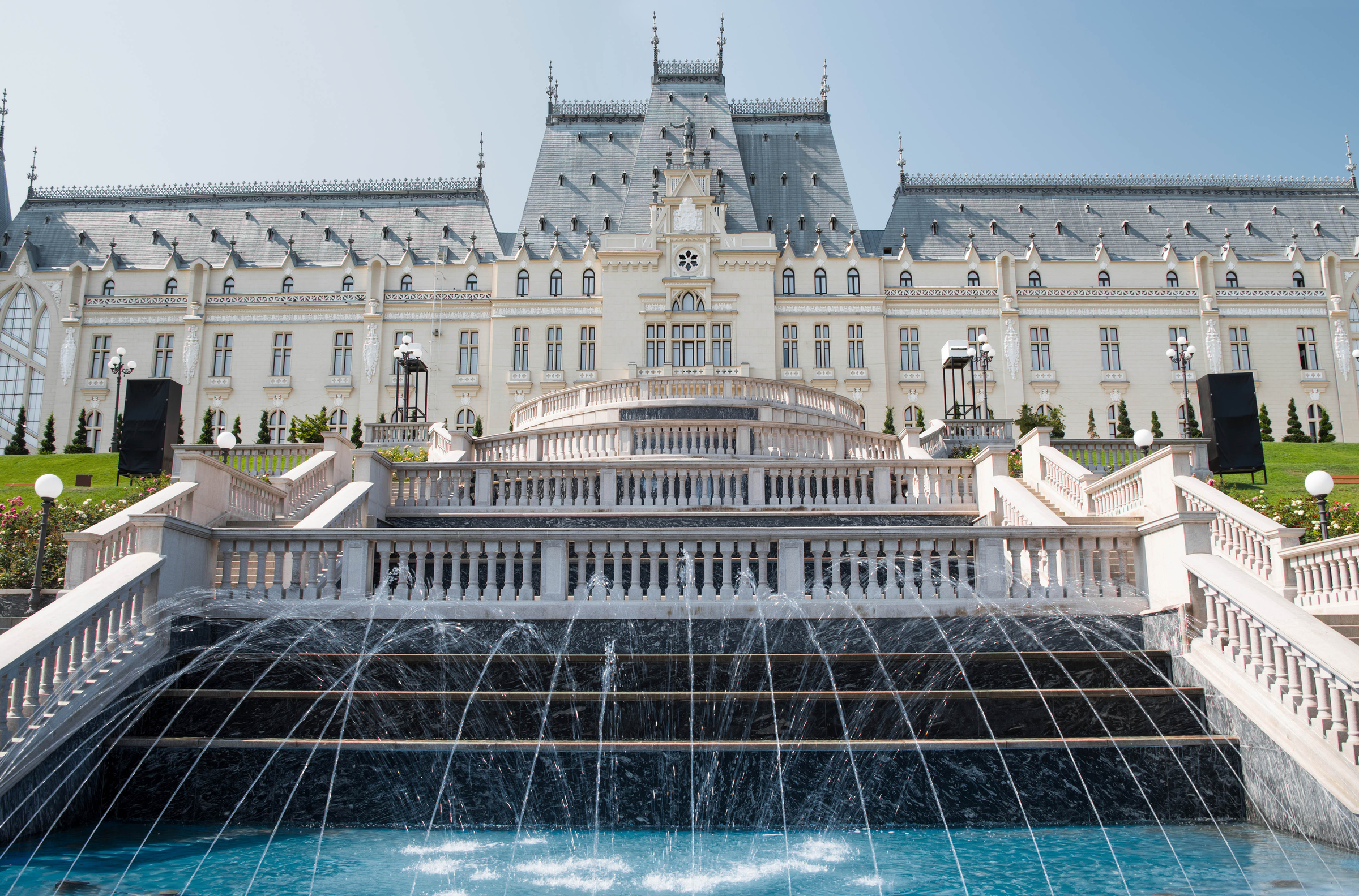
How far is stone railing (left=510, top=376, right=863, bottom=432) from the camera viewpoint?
28.9m

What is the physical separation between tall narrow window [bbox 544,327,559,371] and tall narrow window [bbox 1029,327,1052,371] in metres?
25.7

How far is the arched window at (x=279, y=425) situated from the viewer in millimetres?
55656

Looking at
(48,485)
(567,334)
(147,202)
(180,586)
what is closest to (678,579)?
(180,586)

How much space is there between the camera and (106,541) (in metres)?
12.5

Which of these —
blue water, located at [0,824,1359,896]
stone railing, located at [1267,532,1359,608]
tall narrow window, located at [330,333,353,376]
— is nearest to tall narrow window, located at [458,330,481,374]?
tall narrow window, located at [330,333,353,376]

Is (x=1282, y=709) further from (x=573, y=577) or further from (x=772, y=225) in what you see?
(x=772, y=225)

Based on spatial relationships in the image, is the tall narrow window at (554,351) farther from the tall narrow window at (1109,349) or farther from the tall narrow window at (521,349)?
the tall narrow window at (1109,349)

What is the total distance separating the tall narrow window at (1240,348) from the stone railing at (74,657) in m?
57.2

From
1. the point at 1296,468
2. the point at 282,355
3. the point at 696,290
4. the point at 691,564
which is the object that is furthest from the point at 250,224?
the point at 691,564

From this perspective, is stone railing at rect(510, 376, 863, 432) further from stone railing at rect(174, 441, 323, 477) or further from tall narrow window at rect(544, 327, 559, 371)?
tall narrow window at rect(544, 327, 559, 371)

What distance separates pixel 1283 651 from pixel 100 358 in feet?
202

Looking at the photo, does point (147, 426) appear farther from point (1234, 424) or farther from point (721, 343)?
point (721, 343)

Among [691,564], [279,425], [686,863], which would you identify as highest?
[279,425]

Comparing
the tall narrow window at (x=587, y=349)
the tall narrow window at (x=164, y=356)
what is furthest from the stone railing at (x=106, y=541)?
the tall narrow window at (x=164, y=356)
